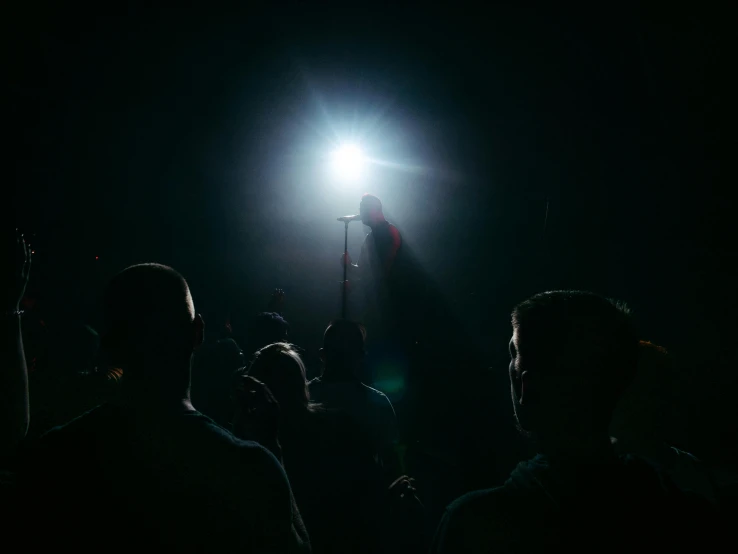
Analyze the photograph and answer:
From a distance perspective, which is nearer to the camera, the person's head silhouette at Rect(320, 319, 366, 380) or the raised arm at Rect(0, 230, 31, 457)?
the raised arm at Rect(0, 230, 31, 457)

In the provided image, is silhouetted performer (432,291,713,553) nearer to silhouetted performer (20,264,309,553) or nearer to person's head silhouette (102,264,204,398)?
silhouetted performer (20,264,309,553)

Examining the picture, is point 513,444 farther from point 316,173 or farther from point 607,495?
point 316,173

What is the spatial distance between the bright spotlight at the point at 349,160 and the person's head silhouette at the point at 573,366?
6.82 metres

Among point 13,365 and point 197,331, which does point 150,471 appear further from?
point 13,365

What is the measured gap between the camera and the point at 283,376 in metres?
2.04

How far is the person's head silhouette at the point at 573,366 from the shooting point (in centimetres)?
99

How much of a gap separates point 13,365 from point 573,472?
6.24 ft

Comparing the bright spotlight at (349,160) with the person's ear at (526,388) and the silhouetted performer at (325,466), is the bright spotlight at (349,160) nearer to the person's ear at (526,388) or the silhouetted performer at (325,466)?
the silhouetted performer at (325,466)

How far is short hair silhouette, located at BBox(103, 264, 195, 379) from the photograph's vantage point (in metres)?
1.09

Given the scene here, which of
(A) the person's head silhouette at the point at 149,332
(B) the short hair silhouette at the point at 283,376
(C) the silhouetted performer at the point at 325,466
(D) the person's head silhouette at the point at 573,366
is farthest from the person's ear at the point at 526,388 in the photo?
(B) the short hair silhouette at the point at 283,376

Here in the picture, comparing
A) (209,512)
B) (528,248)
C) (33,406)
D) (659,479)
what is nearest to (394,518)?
(209,512)

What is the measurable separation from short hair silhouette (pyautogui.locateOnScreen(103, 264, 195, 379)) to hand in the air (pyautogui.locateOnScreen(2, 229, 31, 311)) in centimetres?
64

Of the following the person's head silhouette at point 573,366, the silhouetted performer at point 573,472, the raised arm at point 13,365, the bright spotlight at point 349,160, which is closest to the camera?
the silhouetted performer at point 573,472

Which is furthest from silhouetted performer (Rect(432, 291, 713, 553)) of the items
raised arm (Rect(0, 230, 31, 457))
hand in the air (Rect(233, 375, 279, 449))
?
raised arm (Rect(0, 230, 31, 457))
